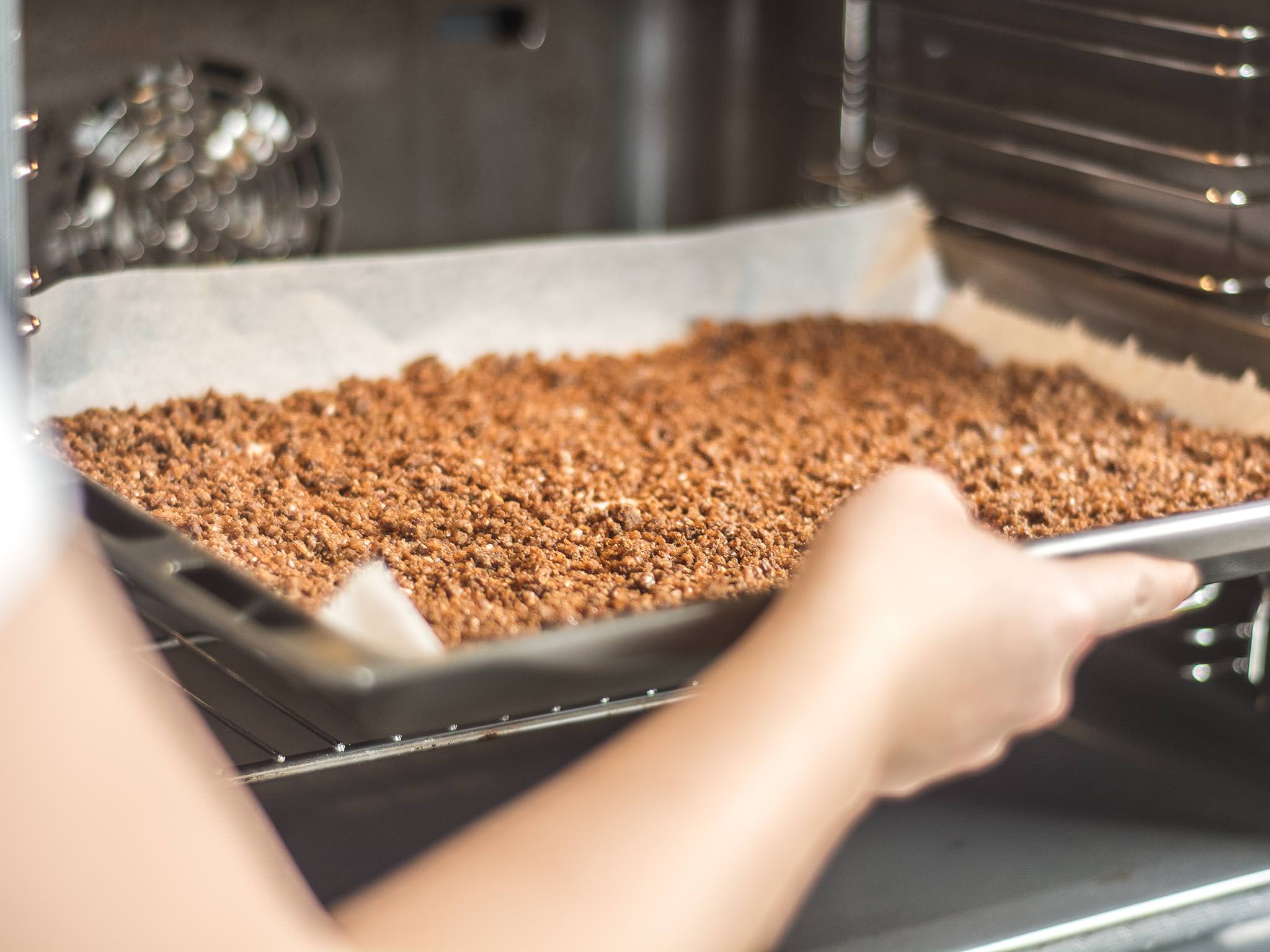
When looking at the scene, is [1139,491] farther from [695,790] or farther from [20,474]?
[20,474]

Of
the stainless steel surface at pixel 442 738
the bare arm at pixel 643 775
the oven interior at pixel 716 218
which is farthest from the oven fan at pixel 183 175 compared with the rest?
the bare arm at pixel 643 775

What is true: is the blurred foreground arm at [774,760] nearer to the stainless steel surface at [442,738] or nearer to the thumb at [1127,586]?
the thumb at [1127,586]

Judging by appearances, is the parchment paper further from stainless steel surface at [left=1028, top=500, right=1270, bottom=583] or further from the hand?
the hand

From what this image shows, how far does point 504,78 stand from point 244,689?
28.7 inches

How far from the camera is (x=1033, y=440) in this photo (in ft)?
3.59

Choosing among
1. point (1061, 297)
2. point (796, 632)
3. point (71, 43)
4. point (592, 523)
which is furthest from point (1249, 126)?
point (71, 43)

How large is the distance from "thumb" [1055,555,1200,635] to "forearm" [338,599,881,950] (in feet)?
0.58

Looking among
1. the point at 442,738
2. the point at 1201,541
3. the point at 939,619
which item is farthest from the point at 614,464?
the point at 939,619

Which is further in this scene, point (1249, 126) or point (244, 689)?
point (1249, 126)

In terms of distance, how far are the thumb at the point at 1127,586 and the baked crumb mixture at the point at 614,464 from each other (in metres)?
0.23

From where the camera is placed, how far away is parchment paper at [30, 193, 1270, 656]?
1113 mm

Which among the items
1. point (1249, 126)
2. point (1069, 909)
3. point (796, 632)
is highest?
point (1249, 126)

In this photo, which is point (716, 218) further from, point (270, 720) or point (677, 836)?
point (677, 836)

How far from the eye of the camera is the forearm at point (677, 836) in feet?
1.40
